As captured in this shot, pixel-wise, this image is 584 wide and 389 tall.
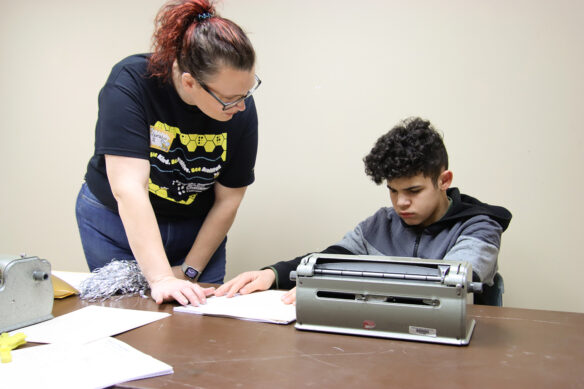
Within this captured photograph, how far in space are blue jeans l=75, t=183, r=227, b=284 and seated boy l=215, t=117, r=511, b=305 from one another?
0.37 m

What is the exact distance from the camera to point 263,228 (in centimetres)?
225

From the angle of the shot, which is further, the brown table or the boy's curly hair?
the boy's curly hair

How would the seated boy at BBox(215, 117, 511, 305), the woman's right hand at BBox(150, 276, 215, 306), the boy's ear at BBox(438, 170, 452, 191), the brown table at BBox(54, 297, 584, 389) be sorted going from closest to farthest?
1. the brown table at BBox(54, 297, 584, 389)
2. the woman's right hand at BBox(150, 276, 215, 306)
3. the seated boy at BBox(215, 117, 511, 305)
4. the boy's ear at BBox(438, 170, 452, 191)

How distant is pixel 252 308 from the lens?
1.09 meters

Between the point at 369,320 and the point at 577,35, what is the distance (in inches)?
59.4

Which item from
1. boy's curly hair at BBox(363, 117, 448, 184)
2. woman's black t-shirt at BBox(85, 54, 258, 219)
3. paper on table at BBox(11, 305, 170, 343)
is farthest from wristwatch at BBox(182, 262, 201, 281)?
boy's curly hair at BBox(363, 117, 448, 184)

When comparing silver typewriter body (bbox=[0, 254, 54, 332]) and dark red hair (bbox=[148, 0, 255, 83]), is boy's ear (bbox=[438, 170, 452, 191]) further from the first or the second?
silver typewriter body (bbox=[0, 254, 54, 332])

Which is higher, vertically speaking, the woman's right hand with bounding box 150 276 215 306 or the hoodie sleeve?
the hoodie sleeve

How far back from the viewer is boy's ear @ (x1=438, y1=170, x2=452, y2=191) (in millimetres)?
1493

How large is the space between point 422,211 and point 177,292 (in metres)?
0.75

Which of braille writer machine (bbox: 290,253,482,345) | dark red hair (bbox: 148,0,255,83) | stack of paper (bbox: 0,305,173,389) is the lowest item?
stack of paper (bbox: 0,305,173,389)

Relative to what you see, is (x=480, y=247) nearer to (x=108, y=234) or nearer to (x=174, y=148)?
(x=174, y=148)

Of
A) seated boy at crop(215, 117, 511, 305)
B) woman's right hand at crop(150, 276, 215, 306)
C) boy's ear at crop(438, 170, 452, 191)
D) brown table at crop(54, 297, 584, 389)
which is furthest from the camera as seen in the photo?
boy's ear at crop(438, 170, 452, 191)

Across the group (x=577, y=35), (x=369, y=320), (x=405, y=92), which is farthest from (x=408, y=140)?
(x=577, y=35)
